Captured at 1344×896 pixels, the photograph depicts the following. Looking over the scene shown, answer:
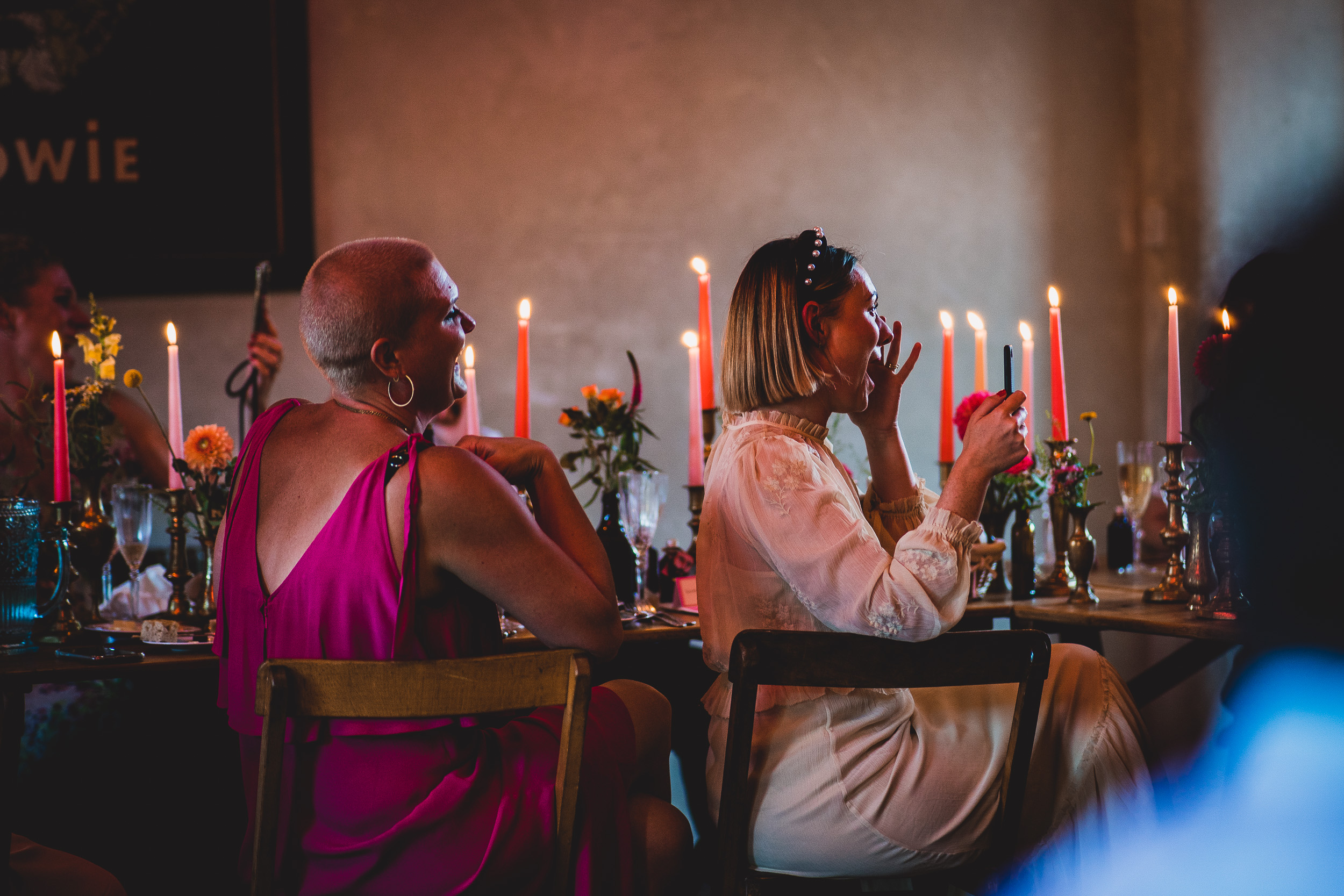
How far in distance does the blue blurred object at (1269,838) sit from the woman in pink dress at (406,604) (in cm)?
58

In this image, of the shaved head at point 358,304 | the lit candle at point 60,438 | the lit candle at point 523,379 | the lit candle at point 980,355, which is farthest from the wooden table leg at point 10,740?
the lit candle at point 980,355

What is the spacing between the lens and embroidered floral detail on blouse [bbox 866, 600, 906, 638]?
1361mm

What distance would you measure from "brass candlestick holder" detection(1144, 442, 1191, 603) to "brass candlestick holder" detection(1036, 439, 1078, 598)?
0.17m

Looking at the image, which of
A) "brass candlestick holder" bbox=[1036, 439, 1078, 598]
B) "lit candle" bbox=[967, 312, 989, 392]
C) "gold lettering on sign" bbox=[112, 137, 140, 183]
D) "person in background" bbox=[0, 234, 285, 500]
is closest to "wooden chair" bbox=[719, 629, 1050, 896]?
"brass candlestick holder" bbox=[1036, 439, 1078, 598]

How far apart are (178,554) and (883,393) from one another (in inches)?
57.0

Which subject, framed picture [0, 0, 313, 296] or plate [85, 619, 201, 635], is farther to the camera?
framed picture [0, 0, 313, 296]

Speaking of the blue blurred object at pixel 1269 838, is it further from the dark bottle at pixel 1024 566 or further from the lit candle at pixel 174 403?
the lit candle at pixel 174 403

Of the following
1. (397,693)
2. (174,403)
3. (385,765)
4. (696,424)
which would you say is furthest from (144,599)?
(397,693)

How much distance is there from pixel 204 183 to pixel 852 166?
2.36 meters

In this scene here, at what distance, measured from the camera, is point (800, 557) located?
1412 millimetres

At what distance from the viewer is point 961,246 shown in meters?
3.92

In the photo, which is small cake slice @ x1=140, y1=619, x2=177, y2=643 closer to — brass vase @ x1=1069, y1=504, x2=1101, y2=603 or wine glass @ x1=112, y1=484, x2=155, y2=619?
wine glass @ x1=112, y1=484, x2=155, y2=619

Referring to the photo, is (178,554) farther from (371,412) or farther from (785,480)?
(785,480)

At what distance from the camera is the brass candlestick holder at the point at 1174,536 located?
2.05 meters
